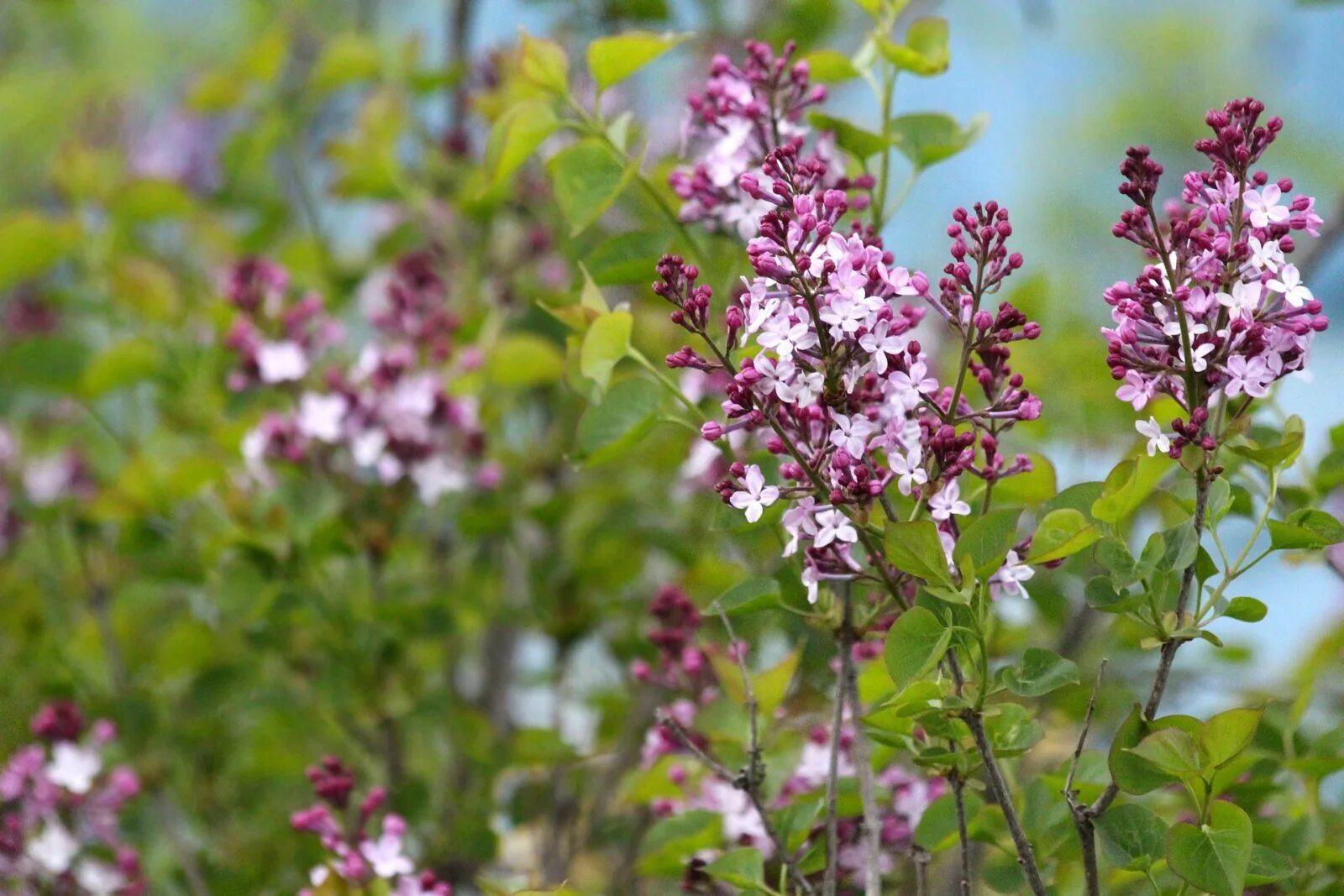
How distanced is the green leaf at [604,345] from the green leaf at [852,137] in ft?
0.58

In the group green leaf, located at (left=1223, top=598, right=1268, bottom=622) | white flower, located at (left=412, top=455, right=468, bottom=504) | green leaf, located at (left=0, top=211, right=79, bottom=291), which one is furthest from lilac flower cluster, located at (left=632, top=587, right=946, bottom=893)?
green leaf, located at (left=0, top=211, right=79, bottom=291)

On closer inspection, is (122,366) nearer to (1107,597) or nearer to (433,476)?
(433,476)

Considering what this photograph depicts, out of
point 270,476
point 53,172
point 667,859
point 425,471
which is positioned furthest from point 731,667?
point 53,172

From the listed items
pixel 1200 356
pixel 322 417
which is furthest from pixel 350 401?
pixel 1200 356

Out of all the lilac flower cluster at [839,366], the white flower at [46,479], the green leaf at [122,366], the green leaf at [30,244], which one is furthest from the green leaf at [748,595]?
the white flower at [46,479]

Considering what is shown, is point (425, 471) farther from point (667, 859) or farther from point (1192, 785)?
point (1192, 785)

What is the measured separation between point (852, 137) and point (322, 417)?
0.59 metres

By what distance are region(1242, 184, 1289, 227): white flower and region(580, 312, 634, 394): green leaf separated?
1.01 feet

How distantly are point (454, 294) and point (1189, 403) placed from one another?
43.6 inches

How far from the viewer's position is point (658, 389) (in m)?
0.78

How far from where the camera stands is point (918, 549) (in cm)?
58

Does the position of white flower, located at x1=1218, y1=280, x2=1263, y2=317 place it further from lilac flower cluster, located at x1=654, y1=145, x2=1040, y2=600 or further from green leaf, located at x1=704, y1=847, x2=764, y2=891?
green leaf, located at x1=704, y1=847, x2=764, y2=891

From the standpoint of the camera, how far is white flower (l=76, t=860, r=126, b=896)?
113 centimetres

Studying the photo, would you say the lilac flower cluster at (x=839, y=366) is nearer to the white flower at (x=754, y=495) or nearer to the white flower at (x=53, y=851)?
the white flower at (x=754, y=495)
